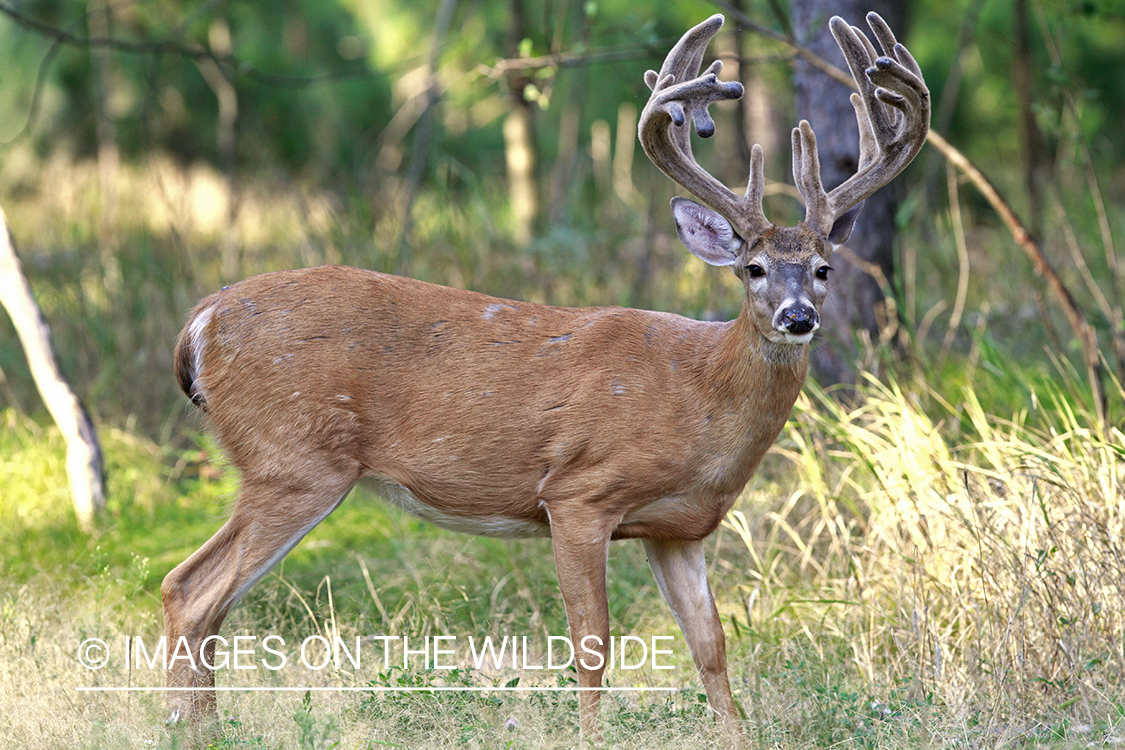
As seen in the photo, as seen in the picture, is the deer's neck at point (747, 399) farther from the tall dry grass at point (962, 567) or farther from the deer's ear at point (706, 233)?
the tall dry grass at point (962, 567)

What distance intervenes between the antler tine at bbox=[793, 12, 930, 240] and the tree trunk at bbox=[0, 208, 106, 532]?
363cm

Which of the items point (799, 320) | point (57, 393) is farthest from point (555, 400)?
point (57, 393)

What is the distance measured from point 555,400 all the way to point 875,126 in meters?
1.49

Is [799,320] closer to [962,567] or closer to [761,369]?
[761,369]

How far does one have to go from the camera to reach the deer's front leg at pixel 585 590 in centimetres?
388

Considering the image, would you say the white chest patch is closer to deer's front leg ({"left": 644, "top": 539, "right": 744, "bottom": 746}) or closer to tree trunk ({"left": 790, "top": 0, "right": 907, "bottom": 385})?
deer's front leg ({"left": 644, "top": 539, "right": 744, "bottom": 746})

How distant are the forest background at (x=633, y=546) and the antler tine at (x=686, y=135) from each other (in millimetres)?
1057

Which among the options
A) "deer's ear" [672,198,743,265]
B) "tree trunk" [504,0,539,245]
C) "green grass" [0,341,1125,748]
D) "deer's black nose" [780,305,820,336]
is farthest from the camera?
"tree trunk" [504,0,539,245]

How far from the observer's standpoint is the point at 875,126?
414 centimetres

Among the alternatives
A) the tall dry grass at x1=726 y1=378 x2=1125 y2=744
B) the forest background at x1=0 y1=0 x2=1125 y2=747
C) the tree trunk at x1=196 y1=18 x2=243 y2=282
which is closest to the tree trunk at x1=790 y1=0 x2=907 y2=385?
the forest background at x1=0 y1=0 x2=1125 y2=747

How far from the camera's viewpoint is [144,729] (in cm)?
379

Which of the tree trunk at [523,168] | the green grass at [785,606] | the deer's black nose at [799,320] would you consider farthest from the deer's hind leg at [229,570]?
the tree trunk at [523,168]

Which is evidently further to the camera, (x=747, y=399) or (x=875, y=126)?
(x=875, y=126)

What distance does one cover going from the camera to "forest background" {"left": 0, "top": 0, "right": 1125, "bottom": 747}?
13.0 feet
